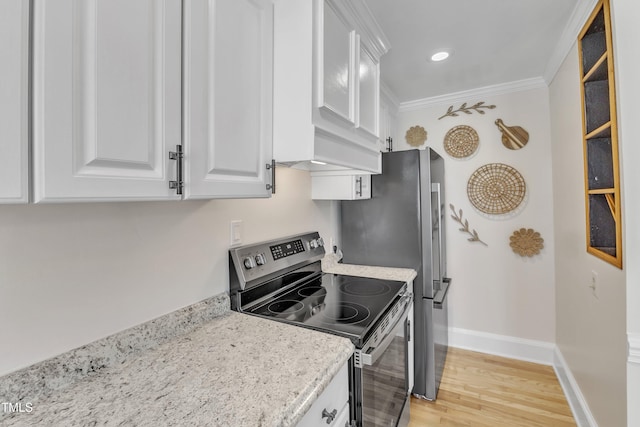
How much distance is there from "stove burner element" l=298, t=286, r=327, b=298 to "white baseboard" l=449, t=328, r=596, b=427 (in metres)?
1.80

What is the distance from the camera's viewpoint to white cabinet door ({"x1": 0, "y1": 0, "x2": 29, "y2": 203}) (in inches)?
20.8

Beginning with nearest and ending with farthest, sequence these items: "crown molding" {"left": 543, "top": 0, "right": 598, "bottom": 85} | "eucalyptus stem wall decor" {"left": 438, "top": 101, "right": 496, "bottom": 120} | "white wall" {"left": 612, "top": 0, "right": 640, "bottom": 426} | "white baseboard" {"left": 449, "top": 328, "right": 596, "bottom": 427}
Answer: "white wall" {"left": 612, "top": 0, "right": 640, "bottom": 426} → "crown molding" {"left": 543, "top": 0, "right": 598, "bottom": 85} → "white baseboard" {"left": 449, "top": 328, "right": 596, "bottom": 427} → "eucalyptus stem wall decor" {"left": 438, "top": 101, "right": 496, "bottom": 120}

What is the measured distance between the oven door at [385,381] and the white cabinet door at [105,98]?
3.23ft

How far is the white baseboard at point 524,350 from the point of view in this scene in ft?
6.70

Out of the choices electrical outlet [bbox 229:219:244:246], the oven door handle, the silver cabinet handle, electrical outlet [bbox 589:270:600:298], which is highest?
the silver cabinet handle

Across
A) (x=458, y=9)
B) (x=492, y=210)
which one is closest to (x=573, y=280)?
(x=492, y=210)

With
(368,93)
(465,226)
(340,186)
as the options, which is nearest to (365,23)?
(368,93)

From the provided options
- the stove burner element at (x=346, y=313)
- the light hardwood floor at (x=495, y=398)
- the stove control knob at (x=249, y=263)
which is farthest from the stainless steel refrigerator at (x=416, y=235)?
the stove control knob at (x=249, y=263)

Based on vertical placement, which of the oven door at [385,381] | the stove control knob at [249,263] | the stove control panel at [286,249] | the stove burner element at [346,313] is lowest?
the oven door at [385,381]

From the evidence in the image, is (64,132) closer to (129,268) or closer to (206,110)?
(206,110)

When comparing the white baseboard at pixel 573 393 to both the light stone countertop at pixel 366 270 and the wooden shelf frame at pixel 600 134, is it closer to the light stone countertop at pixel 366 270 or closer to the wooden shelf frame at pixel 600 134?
the wooden shelf frame at pixel 600 134

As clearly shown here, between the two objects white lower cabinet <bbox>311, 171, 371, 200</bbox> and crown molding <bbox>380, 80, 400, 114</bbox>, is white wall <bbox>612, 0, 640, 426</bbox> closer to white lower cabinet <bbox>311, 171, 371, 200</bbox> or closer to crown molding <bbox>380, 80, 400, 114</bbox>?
white lower cabinet <bbox>311, 171, 371, 200</bbox>

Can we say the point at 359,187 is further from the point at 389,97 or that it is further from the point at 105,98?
the point at 105,98

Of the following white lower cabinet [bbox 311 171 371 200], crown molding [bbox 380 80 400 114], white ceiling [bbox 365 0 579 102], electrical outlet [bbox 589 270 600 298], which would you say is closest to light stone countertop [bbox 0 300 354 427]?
white lower cabinet [bbox 311 171 371 200]
